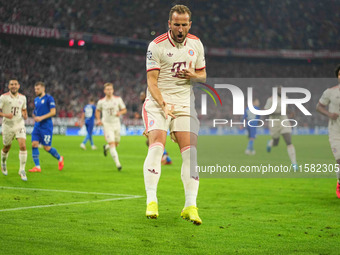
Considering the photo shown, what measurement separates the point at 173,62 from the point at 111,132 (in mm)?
9585

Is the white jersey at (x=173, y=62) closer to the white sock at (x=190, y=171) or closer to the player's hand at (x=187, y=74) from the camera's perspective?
the player's hand at (x=187, y=74)

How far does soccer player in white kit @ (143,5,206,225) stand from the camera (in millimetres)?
6125

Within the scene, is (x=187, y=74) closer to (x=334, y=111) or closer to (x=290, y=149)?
(x=334, y=111)

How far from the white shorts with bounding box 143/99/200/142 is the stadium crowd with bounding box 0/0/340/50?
35.4 metres

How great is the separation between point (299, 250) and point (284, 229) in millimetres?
1208

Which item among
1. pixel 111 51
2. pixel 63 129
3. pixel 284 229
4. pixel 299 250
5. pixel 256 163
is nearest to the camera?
pixel 299 250

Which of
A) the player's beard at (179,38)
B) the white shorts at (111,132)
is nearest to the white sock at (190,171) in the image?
the player's beard at (179,38)

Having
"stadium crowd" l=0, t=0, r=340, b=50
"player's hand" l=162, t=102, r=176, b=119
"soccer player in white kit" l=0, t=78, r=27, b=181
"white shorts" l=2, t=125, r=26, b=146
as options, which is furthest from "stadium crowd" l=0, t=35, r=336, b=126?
"player's hand" l=162, t=102, r=176, b=119

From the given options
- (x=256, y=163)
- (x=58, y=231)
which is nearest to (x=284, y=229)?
(x=58, y=231)

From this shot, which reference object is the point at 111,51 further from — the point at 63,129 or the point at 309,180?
the point at 309,180

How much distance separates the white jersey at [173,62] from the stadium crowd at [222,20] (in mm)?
35362

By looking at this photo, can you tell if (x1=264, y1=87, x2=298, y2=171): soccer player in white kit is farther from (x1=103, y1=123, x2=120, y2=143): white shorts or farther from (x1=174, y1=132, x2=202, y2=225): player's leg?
(x1=174, y1=132, x2=202, y2=225): player's leg

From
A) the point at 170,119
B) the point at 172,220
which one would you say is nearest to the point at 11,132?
the point at 172,220

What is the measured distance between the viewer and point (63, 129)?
36781mm
